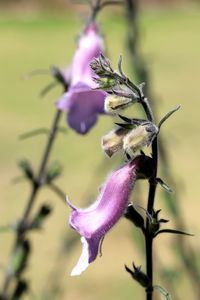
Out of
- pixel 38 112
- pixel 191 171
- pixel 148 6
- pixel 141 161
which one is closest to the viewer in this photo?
pixel 141 161

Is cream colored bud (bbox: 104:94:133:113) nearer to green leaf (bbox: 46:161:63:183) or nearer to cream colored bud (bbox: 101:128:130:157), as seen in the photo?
cream colored bud (bbox: 101:128:130:157)

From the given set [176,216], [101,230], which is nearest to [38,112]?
[176,216]

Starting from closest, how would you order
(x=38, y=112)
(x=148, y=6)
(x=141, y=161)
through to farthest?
(x=141, y=161), (x=38, y=112), (x=148, y=6)

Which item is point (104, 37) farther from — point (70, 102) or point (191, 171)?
point (191, 171)

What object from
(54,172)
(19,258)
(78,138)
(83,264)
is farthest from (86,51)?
(78,138)

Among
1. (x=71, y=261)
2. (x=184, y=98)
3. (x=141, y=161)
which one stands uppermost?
(x=141, y=161)
